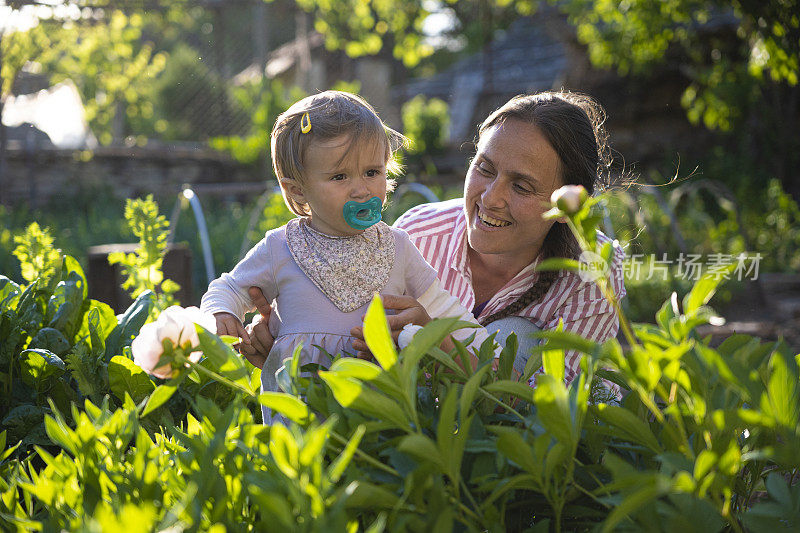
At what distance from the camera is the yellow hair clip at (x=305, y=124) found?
1.71m

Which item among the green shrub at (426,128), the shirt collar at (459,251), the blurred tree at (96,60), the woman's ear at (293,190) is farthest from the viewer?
the green shrub at (426,128)

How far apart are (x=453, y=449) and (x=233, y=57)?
14.2 meters

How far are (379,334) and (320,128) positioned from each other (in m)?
0.94

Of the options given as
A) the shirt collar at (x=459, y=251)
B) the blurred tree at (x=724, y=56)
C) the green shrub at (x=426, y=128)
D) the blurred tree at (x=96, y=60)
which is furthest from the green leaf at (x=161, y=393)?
the green shrub at (x=426, y=128)

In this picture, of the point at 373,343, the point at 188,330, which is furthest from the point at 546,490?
the point at 188,330

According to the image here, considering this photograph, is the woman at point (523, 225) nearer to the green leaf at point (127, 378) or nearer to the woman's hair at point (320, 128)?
the woman's hair at point (320, 128)

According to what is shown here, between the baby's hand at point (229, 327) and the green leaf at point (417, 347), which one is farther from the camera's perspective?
the baby's hand at point (229, 327)

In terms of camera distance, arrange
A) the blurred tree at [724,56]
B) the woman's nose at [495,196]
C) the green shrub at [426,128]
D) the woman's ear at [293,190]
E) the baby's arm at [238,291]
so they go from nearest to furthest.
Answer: the baby's arm at [238,291] < the woman's ear at [293,190] < the woman's nose at [495,196] < the blurred tree at [724,56] < the green shrub at [426,128]

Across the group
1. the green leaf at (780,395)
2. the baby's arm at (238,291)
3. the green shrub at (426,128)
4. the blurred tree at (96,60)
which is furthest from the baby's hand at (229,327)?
the green shrub at (426,128)

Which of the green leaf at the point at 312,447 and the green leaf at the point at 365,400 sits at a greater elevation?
the green leaf at the point at 312,447

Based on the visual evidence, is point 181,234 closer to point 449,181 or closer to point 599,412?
point 449,181


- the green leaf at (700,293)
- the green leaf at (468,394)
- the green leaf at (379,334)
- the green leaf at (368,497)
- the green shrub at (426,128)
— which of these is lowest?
the green shrub at (426,128)

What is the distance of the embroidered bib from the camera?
1.74 metres

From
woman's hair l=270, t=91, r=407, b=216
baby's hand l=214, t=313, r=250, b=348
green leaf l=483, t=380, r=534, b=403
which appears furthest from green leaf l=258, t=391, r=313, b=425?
woman's hair l=270, t=91, r=407, b=216
